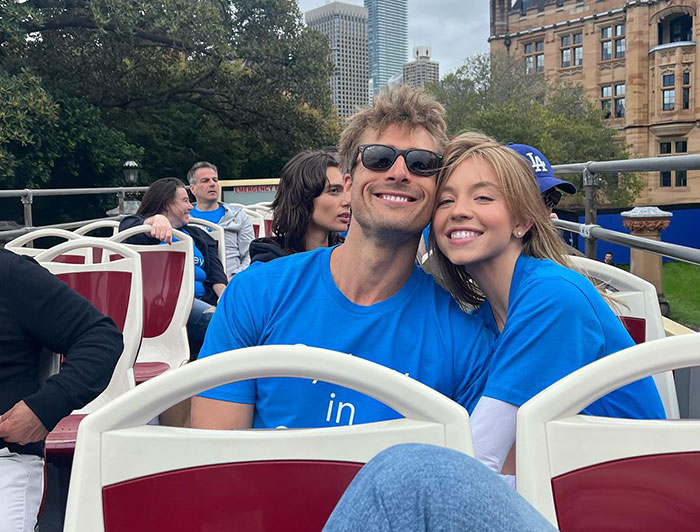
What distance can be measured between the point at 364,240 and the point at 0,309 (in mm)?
898

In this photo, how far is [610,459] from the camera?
0.90 m

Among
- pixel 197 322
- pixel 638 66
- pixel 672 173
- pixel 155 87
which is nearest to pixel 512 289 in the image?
pixel 197 322

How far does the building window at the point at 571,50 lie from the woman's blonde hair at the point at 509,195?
5846 centimetres

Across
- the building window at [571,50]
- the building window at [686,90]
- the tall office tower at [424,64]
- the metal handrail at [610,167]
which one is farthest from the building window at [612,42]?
the tall office tower at [424,64]

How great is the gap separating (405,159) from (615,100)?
182 feet

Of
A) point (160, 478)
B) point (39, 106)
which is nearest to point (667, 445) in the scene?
point (160, 478)

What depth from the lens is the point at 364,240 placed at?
1.74 meters

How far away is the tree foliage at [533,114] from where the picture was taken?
37531 mm

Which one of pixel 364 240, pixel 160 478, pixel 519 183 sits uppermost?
pixel 519 183

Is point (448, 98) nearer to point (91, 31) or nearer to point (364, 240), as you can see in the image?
point (91, 31)

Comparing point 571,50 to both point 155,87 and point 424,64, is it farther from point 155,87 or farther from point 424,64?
point 424,64

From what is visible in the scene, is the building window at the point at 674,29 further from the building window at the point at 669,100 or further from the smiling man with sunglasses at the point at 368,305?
the smiling man with sunglasses at the point at 368,305

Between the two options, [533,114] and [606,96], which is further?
[606,96]

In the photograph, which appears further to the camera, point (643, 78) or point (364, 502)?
point (643, 78)
